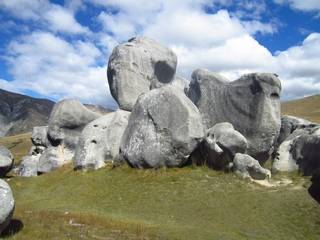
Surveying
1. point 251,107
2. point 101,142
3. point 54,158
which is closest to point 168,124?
point 251,107

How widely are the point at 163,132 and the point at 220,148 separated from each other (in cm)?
571

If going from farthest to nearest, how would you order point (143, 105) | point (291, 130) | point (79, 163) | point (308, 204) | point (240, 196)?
point (291, 130) → point (79, 163) → point (143, 105) → point (240, 196) → point (308, 204)

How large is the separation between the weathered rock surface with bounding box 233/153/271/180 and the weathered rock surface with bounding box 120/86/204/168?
4.24 m

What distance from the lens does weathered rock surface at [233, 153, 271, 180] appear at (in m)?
42.7

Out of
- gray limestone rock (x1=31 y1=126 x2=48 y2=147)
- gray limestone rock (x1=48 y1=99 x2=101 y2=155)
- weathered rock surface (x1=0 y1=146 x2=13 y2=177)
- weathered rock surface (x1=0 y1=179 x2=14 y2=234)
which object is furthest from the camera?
gray limestone rock (x1=31 y1=126 x2=48 y2=147)

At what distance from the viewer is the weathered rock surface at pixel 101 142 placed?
50344 mm

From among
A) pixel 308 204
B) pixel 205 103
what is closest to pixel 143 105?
pixel 205 103

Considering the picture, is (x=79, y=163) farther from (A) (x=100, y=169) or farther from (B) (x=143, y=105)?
(B) (x=143, y=105)

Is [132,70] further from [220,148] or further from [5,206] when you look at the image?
[5,206]

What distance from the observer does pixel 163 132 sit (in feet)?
147

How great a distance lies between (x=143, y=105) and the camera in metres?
47.5

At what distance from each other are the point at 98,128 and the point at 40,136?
820 inches

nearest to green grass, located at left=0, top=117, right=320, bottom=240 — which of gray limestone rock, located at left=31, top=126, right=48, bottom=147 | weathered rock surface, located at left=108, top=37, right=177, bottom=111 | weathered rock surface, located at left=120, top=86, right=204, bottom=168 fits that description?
weathered rock surface, located at left=120, top=86, right=204, bottom=168

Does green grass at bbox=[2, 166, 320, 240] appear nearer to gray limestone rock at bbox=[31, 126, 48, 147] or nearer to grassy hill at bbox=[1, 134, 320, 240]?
grassy hill at bbox=[1, 134, 320, 240]
